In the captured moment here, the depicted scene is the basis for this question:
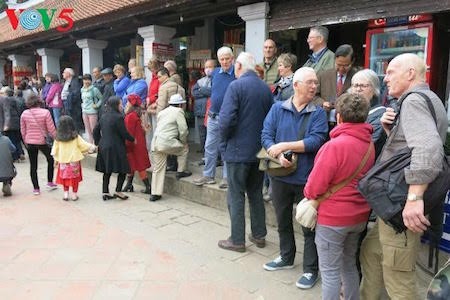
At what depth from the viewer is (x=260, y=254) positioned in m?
4.25

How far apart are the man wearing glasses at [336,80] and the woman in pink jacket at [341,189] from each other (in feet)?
4.00

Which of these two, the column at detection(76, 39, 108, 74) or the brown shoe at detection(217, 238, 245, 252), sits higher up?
the column at detection(76, 39, 108, 74)

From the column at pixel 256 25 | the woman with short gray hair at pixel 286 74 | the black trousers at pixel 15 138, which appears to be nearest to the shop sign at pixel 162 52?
the column at pixel 256 25

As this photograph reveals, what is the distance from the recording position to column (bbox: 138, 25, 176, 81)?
8241 millimetres

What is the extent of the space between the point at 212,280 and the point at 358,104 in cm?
203

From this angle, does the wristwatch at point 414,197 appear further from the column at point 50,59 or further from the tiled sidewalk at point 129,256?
the column at point 50,59

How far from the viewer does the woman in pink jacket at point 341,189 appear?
275 centimetres

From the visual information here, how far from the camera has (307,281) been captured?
11.6 feet

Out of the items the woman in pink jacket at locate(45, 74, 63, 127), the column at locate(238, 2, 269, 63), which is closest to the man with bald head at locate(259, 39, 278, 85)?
the column at locate(238, 2, 269, 63)

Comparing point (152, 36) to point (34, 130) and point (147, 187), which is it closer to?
point (34, 130)

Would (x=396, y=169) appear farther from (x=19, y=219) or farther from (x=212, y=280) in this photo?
(x=19, y=219)

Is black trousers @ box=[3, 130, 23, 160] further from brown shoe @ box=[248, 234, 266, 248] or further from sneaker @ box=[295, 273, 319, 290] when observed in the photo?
sneaker @ box=[295, 273, 319, 290]

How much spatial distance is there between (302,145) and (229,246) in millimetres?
1520

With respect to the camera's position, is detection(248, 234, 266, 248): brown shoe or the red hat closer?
detection(248, 234, 266, 248): brown shoe
